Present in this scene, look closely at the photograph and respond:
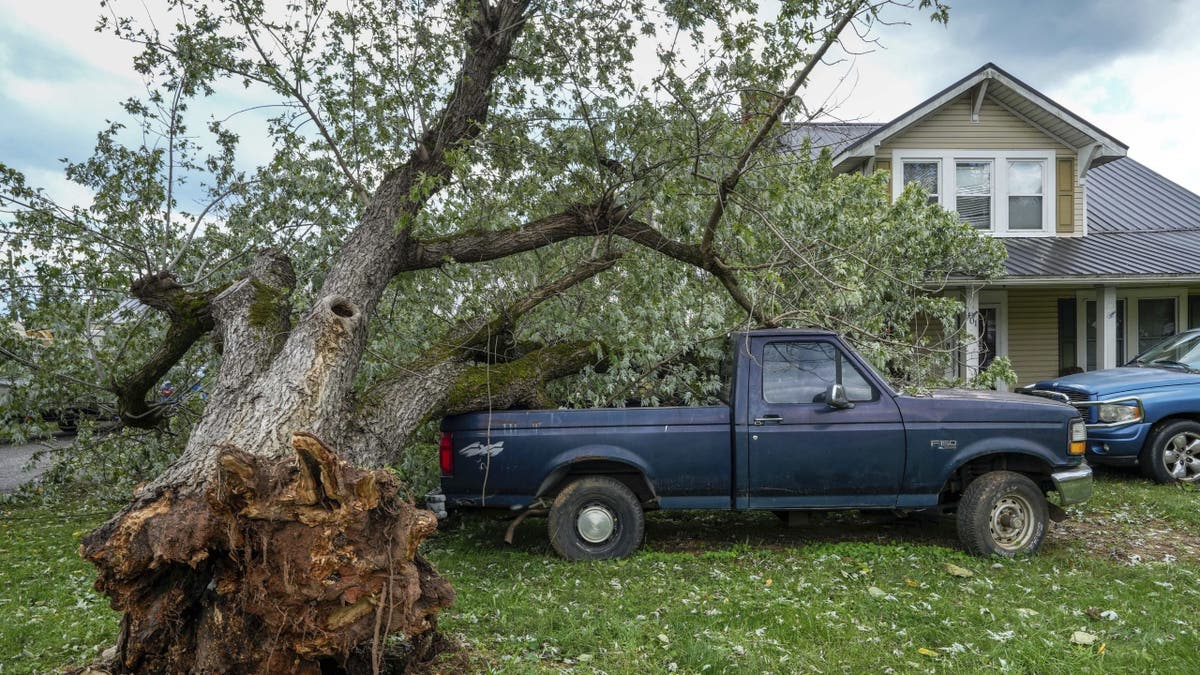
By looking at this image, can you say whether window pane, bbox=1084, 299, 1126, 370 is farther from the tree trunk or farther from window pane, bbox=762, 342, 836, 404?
the tree trunk

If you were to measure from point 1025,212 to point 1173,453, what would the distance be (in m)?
7.43

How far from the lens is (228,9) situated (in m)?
7.38

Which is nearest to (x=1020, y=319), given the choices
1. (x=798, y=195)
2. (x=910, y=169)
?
(x=910, y=169)

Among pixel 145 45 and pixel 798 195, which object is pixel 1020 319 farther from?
pixel 145 45

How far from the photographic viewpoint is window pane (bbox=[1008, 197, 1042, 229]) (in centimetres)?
1492

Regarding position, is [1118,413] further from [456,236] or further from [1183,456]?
[456,236]

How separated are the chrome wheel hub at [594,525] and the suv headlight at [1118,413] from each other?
630 cm

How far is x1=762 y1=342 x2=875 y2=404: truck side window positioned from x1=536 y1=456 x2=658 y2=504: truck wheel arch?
1173 millimetres

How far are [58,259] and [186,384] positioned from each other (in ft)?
5.86

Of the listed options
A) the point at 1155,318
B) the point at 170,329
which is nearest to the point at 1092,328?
the point at 1155,318

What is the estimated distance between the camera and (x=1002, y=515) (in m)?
5.95

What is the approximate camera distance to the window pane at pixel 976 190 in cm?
1473

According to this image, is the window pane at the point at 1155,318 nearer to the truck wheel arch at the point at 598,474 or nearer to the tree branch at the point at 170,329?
the truck wheel arch at the point at 598,474

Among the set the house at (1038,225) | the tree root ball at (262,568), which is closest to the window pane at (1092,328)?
the house at (1038,225)
